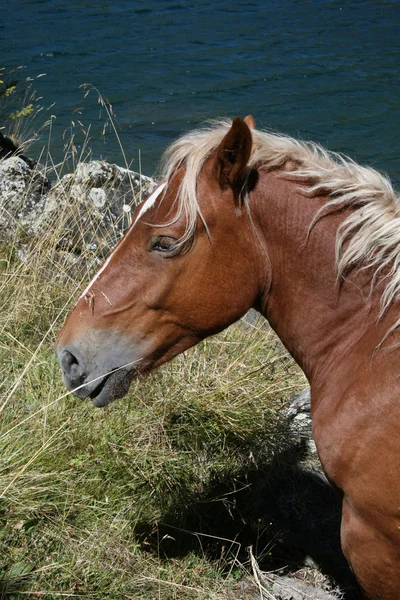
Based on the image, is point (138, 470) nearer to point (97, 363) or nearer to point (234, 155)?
point (97, 363)

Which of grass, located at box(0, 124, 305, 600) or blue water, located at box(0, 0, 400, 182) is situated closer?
grass, located at box(0, 124, 305, 600)

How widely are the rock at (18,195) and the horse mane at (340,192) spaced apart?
2.86 meters

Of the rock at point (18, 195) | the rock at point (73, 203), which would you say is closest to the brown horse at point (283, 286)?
the rock at point (73, 203)

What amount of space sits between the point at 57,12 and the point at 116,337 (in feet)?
41.5

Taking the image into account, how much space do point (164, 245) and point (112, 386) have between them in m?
0.56

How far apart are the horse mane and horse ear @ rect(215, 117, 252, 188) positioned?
0.23 feet

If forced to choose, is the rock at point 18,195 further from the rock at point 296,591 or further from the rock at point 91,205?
the rock at point 296,591

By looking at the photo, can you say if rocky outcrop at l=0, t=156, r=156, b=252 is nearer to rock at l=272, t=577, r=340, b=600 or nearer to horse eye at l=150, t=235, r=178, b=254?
horse eye at l=150, t=235, r=178, b=254

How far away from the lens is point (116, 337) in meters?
2.49

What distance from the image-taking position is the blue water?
947 centimetres

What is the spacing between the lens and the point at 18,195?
17.0 feet

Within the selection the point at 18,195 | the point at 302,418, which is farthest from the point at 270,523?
the point at 18,195

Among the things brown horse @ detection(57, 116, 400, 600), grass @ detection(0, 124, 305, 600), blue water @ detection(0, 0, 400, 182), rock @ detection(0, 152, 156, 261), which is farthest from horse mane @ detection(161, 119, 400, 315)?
blue water @ detection(0, 0, 400, 182)

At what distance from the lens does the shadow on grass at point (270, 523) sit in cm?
320
